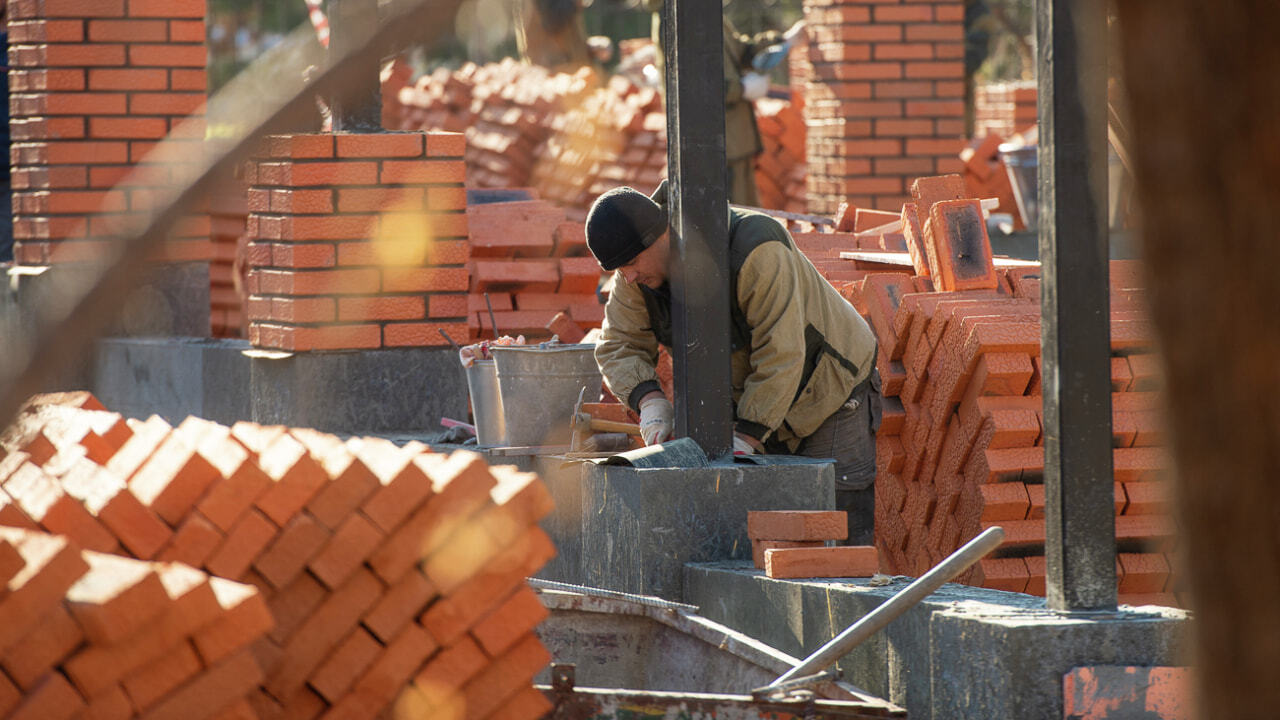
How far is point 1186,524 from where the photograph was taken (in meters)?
0.83

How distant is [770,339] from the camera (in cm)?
482

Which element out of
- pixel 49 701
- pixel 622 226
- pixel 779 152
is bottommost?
pixel 49 701

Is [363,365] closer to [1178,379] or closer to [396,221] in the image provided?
[396,221]

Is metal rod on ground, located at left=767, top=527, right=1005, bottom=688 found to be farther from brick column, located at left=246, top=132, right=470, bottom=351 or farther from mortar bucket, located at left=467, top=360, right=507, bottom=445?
brick column, located at left=246, top=132, right=470, bottom=351

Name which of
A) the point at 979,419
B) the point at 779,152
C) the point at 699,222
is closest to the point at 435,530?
the point at 699,222

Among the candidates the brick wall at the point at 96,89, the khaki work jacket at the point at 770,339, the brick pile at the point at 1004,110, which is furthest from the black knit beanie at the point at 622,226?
the brick pile at the point at 1004,110

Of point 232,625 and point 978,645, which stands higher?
point 232,625

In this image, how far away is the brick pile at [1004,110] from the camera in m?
15.7

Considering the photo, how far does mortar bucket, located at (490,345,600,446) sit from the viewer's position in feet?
17.5

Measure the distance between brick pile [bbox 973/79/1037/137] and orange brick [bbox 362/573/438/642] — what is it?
11.8 metres

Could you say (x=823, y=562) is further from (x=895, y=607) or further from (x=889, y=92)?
(x=889, y=92)

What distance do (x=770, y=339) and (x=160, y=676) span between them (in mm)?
2695

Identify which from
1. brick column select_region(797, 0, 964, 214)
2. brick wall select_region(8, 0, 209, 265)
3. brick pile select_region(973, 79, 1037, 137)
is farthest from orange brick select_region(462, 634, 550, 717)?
brick pile select_region(973, 79, 1037, 137)

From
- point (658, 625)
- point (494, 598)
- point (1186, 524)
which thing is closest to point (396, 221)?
point (658, 625)
